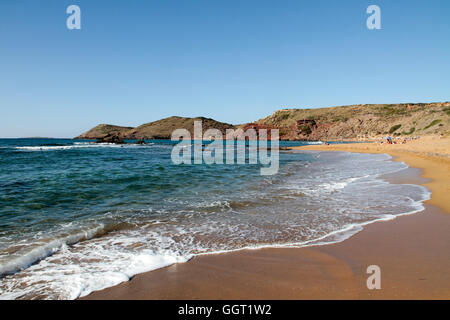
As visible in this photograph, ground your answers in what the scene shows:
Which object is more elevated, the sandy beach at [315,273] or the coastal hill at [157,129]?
the coastal hill at [157,129]

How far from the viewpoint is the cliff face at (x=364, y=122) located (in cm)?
6379

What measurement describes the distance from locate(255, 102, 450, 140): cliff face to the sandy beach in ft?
209

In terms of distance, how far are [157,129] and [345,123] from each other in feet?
348

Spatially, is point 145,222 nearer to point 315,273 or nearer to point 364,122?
point 315,273

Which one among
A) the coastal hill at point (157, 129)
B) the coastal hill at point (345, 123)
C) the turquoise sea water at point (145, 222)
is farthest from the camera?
the coastal hill at point (157, 129)

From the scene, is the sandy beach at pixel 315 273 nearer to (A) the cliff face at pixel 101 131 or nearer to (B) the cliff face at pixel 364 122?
(B) the cliff face at pixel 364 122

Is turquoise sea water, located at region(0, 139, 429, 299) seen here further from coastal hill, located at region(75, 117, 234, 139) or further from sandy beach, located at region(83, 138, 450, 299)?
coastal hill, located at region(75, 117, 234, 139)

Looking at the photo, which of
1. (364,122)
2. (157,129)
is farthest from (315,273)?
(157,129)

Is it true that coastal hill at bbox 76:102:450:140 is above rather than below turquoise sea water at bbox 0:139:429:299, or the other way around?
above

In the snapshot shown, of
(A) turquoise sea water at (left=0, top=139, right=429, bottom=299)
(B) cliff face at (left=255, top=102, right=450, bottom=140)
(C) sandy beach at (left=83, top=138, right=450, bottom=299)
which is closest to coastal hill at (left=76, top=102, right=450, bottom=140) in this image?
(B) cliff face at (left=255, top=102, right=450, bottom=140)

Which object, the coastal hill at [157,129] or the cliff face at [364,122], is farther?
the coastal hill at [157,129]

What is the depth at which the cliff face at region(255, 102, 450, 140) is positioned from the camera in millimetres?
63791

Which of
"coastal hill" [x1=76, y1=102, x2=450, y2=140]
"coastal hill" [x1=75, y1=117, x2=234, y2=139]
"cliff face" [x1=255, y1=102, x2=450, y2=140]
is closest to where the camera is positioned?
"cliff face" [x1=255, y1=102, x2=450, y2=140]

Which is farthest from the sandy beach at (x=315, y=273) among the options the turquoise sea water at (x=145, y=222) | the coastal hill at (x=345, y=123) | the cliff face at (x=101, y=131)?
the cliff face at (x=101, y=131)
